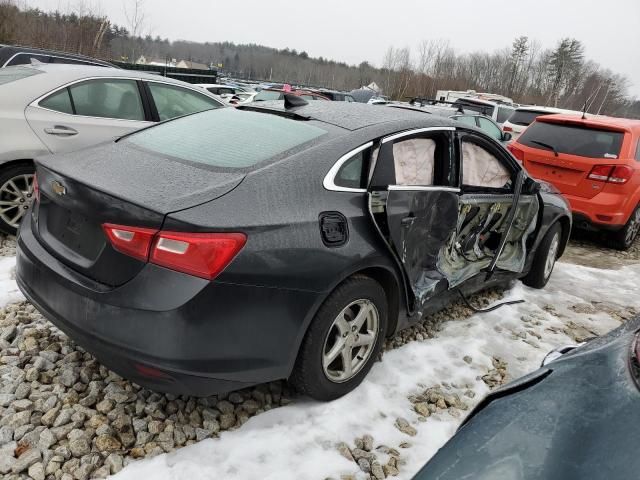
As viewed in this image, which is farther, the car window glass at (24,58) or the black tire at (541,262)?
the car window glass at (24,58)

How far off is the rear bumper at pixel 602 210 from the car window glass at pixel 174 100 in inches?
179

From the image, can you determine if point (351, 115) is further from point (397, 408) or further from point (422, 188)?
point (397, 408)

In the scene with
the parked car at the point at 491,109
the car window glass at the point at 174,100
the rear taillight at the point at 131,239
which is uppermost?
the parked car at the point at 491,109

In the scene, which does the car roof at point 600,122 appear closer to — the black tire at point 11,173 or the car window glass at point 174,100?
the car window glass at point 174,100

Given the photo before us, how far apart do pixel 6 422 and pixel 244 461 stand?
3.63ft

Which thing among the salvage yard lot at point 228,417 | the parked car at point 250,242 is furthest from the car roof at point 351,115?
the salvage yard lot at point 228,417

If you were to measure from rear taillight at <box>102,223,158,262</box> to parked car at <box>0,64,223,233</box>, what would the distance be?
94.3 inches

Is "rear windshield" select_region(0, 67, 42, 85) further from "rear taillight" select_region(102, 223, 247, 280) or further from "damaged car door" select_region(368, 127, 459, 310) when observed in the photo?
"damaged car door" select_region(368, 127, 459, 310)

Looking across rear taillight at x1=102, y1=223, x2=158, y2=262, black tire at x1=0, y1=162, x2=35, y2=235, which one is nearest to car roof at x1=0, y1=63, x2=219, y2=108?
black tire at x1=0, y1=162, x2=35, y2=235

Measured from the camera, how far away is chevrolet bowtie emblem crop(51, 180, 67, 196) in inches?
87.8

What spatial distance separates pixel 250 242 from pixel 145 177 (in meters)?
0.60

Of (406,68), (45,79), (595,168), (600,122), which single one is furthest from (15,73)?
(406,68)

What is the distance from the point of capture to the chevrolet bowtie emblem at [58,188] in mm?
2230

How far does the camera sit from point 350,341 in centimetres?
258
